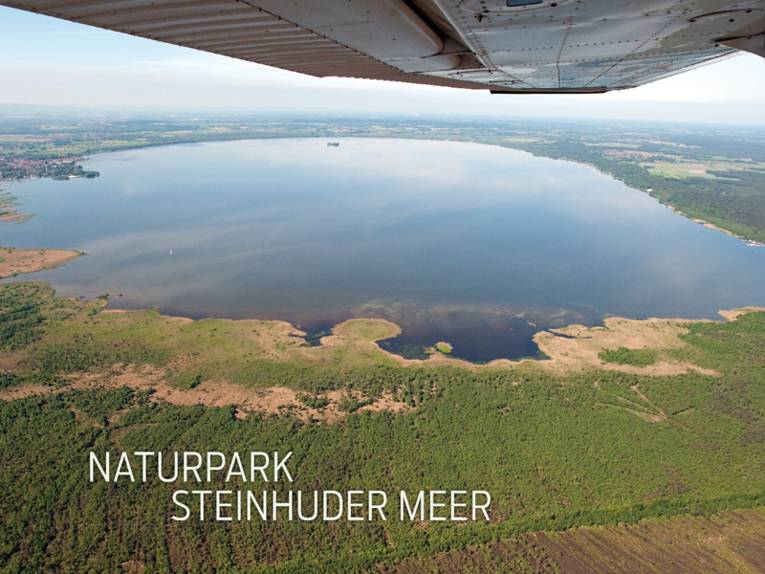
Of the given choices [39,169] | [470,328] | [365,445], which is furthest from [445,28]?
[39,169]

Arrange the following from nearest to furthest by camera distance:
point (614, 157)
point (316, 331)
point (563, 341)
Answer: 1. point (563, 341)
2. point (316, 331)
3. point (614, 157)

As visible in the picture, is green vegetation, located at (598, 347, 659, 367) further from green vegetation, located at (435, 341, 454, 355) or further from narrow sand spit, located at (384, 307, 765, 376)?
green vegetation, located at (435, 341, 454, 355)

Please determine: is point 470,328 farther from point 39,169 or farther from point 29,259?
point 39,169

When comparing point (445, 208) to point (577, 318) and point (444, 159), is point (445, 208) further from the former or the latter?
point (444, 159)

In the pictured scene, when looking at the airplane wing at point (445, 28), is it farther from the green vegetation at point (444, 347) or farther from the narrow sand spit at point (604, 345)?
the green vegetation at point (444, 347)

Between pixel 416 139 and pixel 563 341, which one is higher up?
pixel 416 139

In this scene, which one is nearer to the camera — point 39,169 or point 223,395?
point 223,395

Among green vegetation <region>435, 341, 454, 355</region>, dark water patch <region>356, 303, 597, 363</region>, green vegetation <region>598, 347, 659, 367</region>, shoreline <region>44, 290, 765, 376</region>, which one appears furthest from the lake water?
green vegetation <region>598, 347, 659, 367</region>
